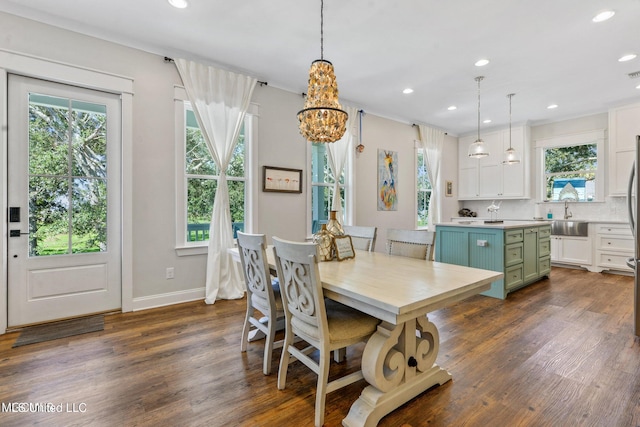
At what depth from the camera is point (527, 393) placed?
1.83m

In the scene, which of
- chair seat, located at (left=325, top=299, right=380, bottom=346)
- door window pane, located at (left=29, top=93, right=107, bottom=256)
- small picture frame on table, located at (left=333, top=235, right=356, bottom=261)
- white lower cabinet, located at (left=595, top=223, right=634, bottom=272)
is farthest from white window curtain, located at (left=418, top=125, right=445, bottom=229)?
door window pane, located at (left=29, top=93, right=107, bottom=256)

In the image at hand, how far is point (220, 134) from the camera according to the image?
3568 millimetres

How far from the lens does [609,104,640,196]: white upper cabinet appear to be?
15.6 feet

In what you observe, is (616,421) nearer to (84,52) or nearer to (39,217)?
(39,217)

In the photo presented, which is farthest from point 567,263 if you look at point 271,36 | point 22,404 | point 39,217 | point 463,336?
point 39,217

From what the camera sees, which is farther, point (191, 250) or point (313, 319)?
point (191, 250)

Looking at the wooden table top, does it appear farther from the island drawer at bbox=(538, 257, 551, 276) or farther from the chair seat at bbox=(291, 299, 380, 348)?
the island drawer at bbox=(538, 257, 551, 276)

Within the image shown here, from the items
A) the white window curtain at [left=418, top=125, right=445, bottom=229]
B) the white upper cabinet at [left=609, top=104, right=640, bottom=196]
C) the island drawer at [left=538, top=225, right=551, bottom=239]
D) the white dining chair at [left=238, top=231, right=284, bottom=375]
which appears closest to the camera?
the white dining chair at [left=238, top=231, right=284, bottom=375]

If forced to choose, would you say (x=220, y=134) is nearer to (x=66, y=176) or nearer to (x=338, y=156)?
(x=66, y=176)

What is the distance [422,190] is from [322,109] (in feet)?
15.6

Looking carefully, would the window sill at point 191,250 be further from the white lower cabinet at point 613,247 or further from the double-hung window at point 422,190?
the white lower cabinet at point 613,247

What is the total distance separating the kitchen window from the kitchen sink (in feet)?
2.01

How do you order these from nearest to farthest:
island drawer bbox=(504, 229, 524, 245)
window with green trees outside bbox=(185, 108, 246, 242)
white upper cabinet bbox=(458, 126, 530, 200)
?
window with green trees outside bbox=(185, 108, 246, 242), island drawer bbox=(504, 229, 524, 245), white upper cabinet bbox=(458, 126, 530, 200)

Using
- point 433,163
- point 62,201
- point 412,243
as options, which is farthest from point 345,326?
point 433,163
